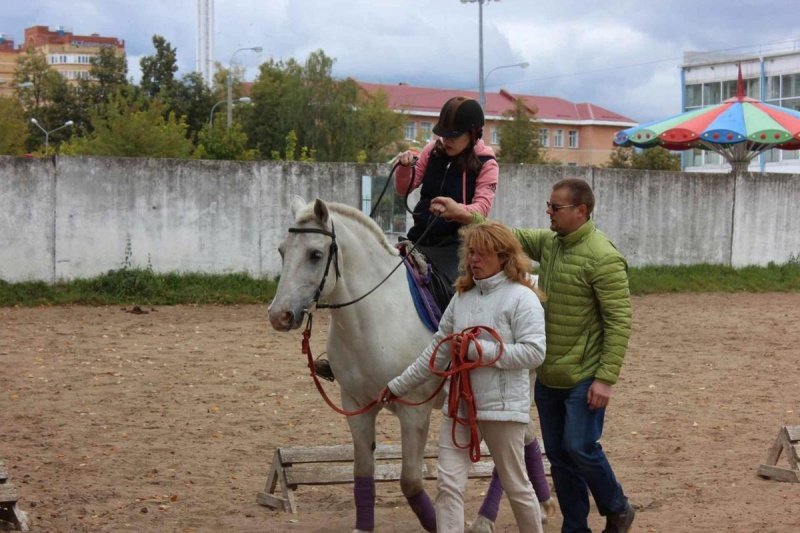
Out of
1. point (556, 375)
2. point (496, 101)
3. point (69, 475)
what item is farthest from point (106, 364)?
point (496, 101)

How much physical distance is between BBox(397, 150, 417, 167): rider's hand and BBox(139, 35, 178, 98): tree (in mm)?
53299

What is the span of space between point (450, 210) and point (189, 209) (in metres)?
12.4

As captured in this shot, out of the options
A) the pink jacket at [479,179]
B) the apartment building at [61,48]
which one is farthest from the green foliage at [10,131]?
the apartment building at [61,48]

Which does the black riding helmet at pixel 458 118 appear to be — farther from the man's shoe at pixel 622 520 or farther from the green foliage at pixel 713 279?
the green foliage at pixel 713 279

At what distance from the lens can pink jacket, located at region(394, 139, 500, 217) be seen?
225 inches

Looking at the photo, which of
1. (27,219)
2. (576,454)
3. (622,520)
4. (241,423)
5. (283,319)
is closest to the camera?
(283,319)

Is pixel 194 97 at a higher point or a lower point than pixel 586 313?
higher

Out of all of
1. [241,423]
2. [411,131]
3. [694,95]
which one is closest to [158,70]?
[411,131]

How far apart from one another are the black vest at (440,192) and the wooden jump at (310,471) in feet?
5.09

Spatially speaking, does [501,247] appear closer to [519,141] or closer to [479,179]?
[479,179]

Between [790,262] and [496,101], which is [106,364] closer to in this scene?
[790,262]

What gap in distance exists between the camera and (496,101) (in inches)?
3418

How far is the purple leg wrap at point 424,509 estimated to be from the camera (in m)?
5.47

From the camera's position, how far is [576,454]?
5012 mm
